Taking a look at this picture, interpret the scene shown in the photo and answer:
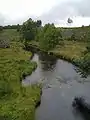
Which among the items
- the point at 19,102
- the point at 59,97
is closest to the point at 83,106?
the point at 59,97

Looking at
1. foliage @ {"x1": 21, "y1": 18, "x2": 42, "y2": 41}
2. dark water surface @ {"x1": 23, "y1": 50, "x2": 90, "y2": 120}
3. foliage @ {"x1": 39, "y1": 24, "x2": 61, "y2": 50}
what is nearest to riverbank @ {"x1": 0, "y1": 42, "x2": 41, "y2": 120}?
dark water surface @ {"x1": 23, "y1": 50, "x2": 90, "y2": 120}

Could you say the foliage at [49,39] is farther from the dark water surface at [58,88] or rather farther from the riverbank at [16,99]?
the riverbank at [16,99]

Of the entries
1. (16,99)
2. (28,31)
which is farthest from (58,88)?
(28,31)

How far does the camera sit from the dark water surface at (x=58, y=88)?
185 feet

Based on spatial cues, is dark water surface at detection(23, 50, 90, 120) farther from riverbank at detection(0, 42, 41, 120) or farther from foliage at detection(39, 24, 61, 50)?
foliage at detection(39, 24, 61, 50)

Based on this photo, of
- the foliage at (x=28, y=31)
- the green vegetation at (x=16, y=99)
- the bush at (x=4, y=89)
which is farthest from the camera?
the foliage at (x=28, y=31)

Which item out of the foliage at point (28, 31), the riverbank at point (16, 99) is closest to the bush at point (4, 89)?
the riverbank at point (16, 99)

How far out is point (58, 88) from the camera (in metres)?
73.6

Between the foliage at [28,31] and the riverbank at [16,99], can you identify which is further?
the foliage at [28,31]

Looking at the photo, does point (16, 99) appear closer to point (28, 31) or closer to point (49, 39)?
point (49, 39)

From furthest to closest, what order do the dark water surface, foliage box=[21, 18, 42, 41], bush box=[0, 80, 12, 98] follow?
foliage box=[21, 18, 42, 41], bush box=[0, 80, 12, 98], the dark water surface

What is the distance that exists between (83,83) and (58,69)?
2342 cm

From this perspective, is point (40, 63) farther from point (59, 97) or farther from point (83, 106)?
point (83, 106)

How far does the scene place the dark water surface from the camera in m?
56.3
